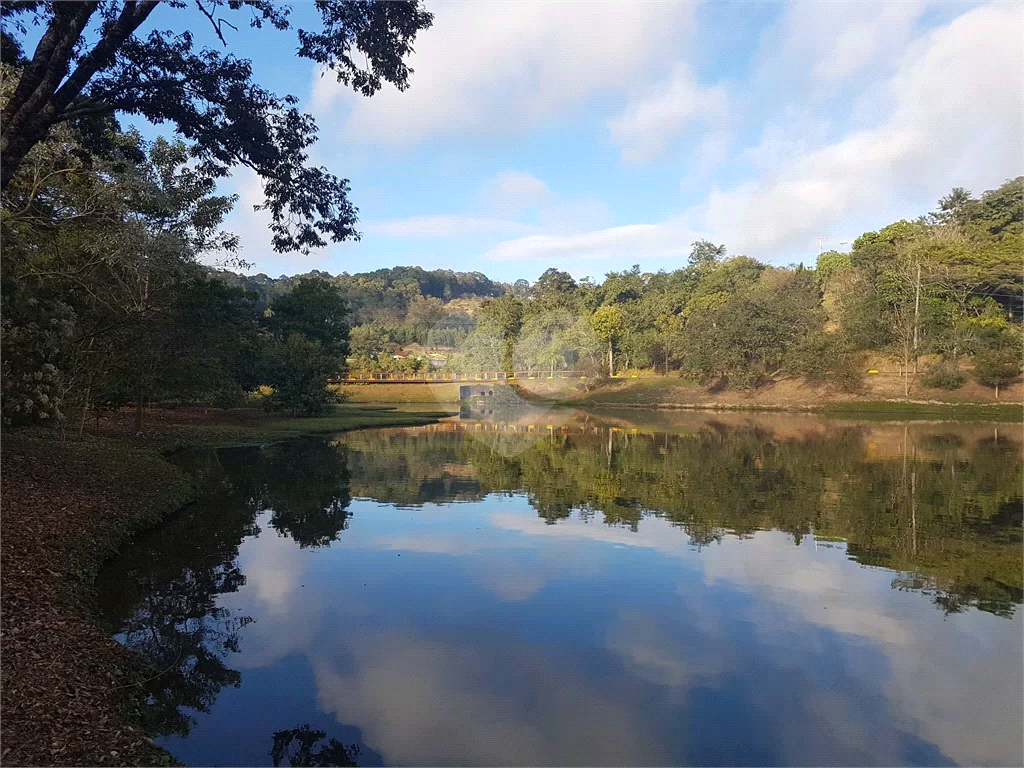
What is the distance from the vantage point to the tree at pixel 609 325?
85.1 meters

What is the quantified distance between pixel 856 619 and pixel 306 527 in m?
12.7

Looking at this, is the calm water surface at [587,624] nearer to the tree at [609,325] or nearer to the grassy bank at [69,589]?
the grassy bank at [69,589]

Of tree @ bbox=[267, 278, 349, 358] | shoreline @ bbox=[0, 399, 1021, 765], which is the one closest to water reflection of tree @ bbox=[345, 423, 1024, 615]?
shoreline @ bbox=[0, 399, 1021, 765]

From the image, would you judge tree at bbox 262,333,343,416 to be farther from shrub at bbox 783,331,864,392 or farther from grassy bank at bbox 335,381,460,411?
shrub at bbox 783,331,864,392

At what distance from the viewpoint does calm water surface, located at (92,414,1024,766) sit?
763cm

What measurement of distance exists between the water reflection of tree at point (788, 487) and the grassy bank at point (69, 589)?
742 centimetres

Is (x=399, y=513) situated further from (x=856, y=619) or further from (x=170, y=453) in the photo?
(x=170, y=453)

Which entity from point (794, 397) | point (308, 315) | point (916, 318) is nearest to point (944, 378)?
point (916, 318)

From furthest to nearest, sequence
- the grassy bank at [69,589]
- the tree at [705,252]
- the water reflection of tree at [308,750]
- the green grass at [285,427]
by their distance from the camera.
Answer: the tree at [705,252]
the green grass at [285,427]
the water reflection of tree at [308,750]
the grassy bank at [69,589]

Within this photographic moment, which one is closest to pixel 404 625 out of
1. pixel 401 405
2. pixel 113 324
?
pixel 113 324

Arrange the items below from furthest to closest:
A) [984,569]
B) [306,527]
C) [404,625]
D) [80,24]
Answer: [306,527] < [984,569] < [404,625] < [80,24]

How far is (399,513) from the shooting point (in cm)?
1989

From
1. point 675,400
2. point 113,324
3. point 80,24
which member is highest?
point 80,24

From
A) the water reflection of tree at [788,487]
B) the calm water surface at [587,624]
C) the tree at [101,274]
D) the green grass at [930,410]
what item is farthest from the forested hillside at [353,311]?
the water reflection of tree at [788,487]
